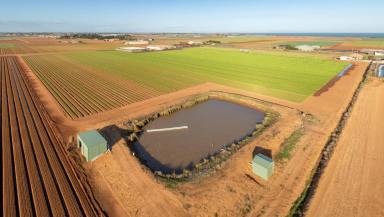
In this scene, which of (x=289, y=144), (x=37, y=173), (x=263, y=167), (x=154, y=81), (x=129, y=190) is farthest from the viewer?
(x=154, y=81)

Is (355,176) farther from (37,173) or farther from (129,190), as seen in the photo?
(37,173)

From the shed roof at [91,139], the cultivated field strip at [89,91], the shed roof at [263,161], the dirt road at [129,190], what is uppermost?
the cultivated field strip at [89,91]

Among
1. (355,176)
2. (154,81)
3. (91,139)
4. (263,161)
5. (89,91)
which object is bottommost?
(355,176)

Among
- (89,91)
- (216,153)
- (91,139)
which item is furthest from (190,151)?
(89,91)

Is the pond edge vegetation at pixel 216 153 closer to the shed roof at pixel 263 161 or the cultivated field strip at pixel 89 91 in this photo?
the shed roof at pixel 263 161

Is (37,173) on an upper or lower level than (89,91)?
lower

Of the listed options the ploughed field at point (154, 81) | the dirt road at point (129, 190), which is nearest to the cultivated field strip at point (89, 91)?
the ploughed field at point (154, 81)
